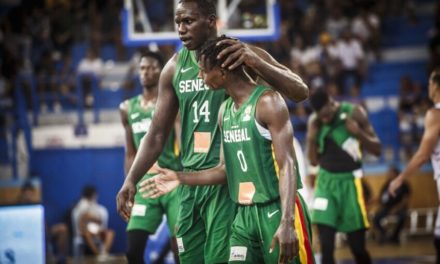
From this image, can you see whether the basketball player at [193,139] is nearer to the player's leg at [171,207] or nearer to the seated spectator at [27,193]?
the player's leg at [171,207]

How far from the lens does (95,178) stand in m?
16.9

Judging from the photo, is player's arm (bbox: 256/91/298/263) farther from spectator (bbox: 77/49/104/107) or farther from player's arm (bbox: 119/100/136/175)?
spectator (bbox: 77/49/104/107)

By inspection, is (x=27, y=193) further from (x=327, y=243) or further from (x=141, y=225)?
(x=327, y=243)

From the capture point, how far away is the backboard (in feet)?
43.9

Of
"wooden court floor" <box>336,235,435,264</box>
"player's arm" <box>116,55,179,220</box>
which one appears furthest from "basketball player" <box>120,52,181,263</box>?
"wooden court floor" <box>336,235,435,264</box>

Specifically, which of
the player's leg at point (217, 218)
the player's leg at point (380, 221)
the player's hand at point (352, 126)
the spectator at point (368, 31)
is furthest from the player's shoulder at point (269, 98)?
the spectator at point (368, 31)

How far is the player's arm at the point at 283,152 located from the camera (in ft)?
17.9

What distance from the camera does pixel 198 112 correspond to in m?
6.59

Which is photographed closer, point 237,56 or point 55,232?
point 237,56

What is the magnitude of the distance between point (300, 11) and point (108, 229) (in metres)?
8.17

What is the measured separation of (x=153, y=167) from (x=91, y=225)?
7.86m

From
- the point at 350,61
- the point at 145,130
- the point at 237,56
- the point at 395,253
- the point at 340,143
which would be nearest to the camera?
the point at 237,56

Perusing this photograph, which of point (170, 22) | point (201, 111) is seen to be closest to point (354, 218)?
point (201, 111)

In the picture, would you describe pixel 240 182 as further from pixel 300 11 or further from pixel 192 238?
pixel 300 11
